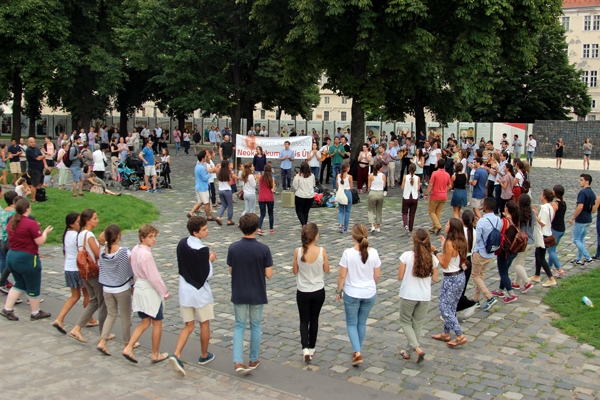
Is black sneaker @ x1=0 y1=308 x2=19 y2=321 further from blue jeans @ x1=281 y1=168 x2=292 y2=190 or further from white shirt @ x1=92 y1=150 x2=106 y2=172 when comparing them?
blue jeans @ x1=281 y1=168 x2=292 y2=190

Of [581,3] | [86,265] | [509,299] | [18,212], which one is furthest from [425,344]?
[581,3]

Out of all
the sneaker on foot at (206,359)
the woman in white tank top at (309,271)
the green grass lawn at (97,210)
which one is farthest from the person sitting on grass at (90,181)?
the woman in white tank top at (309,271)

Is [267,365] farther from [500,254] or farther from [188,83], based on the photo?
[188,83]

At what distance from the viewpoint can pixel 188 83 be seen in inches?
1175

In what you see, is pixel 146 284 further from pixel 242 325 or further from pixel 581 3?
pixel 581 3

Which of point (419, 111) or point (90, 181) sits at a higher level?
point (419, 111)

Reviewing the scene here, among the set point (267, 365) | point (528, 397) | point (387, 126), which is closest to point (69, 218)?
point (267, 365)

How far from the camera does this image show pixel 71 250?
8.39 m

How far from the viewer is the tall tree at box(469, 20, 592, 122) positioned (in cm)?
5550

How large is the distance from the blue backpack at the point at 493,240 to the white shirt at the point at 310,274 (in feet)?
10.9

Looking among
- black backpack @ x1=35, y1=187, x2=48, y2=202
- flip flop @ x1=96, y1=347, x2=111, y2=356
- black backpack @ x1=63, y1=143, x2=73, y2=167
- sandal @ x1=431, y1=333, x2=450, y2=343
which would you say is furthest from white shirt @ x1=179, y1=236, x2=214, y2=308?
black backpack @ x1=63, y1=143, x2=73, y2=167

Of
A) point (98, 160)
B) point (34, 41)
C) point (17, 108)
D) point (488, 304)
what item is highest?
point (34, 41)

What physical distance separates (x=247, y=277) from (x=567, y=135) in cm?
4437

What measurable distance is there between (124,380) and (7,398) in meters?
1.23
